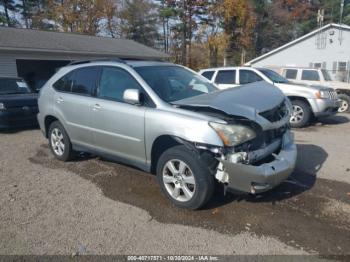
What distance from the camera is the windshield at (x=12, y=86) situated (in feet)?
32.0

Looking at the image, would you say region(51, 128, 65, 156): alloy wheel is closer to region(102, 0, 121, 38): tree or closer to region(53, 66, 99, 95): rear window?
region(53, 66, 99, 95): rear window

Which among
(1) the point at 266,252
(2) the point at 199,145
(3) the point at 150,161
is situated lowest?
(1) the point at 266,252

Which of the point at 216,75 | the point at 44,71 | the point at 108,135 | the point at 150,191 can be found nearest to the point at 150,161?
the point at 150,191

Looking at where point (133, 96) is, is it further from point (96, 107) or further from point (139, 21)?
point (139, 21)

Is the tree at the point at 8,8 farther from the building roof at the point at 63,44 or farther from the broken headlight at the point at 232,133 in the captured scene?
the broken headlight at the point at 232,133

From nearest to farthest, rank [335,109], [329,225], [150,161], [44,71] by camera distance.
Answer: [329,225]
[150,161]
[335,109]
[44,71]

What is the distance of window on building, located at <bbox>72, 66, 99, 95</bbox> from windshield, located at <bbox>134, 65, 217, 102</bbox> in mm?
893

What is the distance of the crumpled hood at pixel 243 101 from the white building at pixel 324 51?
21.1 metres

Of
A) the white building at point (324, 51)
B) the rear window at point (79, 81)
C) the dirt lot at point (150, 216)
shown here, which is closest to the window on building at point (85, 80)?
the rear window at point (79, 81)

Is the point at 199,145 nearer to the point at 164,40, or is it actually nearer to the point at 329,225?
the point at 329,225

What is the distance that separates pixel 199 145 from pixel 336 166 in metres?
3.11

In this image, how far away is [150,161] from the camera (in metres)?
4.31

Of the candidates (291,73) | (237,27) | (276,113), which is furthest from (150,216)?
(237,27)

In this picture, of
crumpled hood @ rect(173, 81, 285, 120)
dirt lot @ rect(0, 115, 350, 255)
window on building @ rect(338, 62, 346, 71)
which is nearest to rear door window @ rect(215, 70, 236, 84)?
dirt lot @ rect(0, 115, 350, 255)
